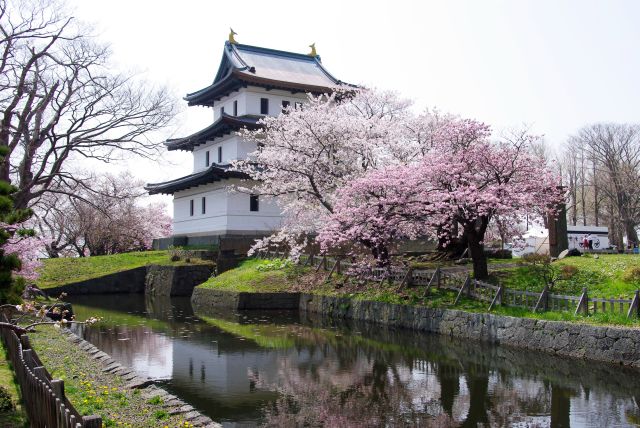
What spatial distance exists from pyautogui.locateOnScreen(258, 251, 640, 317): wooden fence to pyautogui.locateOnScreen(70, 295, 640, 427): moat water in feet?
6.25

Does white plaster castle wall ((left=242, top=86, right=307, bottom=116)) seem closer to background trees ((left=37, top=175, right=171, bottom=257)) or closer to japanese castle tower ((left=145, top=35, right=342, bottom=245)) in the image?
japanese castle tower ((left=145, top=35, right=342, bottom=245))

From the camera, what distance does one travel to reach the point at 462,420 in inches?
448

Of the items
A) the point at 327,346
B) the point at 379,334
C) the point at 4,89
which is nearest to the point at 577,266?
the point at 379,334

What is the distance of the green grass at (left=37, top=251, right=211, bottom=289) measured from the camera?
43.0 m

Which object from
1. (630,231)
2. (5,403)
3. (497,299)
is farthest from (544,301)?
(630,231)

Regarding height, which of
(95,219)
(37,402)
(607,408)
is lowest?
(607,408)

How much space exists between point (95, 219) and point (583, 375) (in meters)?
47.5

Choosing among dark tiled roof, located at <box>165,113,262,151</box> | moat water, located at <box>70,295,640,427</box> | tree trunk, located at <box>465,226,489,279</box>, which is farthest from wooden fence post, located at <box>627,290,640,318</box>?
dark tiled roof, located at <box>165,113,262,151</box>

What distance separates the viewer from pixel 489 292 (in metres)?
21.3

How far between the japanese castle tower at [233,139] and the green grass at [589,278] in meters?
21.1

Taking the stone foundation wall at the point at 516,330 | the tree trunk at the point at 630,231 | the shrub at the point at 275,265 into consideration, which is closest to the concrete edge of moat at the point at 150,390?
the stone foundation wall at the point at 516,330

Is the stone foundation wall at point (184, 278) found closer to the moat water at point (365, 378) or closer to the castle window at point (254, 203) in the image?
the castle window at point (254, 203)

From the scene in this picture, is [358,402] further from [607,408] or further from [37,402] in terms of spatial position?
[37,402]

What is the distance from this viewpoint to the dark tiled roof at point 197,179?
4144cm
